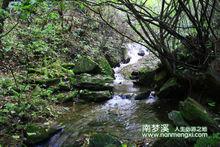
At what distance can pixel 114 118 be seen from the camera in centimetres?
745

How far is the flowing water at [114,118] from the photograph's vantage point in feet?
20.9

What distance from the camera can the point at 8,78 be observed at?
8.86m

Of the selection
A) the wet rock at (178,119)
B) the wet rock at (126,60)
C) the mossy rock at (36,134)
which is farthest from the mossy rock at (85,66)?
the wet rock at (178,119)

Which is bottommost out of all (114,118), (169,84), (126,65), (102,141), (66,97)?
(102,141)

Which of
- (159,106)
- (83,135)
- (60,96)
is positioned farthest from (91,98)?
(83,135)

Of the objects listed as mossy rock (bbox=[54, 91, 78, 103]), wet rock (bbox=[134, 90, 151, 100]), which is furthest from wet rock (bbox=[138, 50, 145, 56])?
mossy rock (bbox=[54, 91, 78, 103])

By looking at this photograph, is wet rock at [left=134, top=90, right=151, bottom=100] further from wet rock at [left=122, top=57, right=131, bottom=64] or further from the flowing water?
wet rock at [left=122, top=57, right=131, bottom=64]

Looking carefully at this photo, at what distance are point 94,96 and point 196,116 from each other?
4.79 m

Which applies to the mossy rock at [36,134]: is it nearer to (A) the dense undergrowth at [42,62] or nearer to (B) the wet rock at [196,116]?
(A) the dense undergrowth at [42,62]

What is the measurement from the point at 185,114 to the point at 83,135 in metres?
2.38

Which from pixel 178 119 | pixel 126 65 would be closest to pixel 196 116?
pixel 178 119

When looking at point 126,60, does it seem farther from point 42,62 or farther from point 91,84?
point 91,84

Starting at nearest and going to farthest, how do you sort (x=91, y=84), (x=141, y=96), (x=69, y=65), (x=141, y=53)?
(x=141, y=96) < (x=91, y=84) < (x=69, y=65) < (x=141, y=53)

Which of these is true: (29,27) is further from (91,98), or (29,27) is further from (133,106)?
(133,106)
